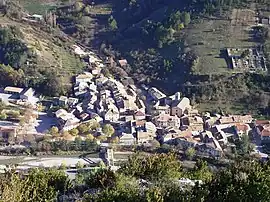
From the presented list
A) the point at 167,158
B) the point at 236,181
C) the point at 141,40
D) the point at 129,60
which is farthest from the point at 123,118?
the point at 236,181

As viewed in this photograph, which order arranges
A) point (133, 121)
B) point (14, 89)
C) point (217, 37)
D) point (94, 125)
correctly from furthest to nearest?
point (217, 37), point (14, 89), point (133, 121), point (94, 125)

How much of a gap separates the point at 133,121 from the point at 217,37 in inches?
329

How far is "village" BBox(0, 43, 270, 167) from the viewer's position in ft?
67.9

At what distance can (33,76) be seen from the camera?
25.8 meters

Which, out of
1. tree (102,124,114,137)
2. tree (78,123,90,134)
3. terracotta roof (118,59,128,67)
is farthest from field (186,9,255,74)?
tree (78,123,90,134)

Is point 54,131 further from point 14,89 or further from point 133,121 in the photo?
point 14,89

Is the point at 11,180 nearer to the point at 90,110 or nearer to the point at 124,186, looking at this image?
the point at 124,186

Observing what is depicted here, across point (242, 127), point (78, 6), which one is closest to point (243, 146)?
point (242, 127)

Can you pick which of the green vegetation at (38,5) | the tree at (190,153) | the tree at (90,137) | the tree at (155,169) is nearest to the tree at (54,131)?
the tree at (90,137)

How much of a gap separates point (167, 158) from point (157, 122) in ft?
41.5

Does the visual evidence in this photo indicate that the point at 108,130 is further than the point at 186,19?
No

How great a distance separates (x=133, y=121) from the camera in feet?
71.9

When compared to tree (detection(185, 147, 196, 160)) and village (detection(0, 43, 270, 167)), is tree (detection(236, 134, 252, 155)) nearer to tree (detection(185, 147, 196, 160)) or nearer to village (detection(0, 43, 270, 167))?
village (detection(0, 43, 270, 167))

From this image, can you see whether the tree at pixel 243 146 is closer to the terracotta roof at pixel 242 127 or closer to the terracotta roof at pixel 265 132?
the terracotta roof at pixel 242 127
